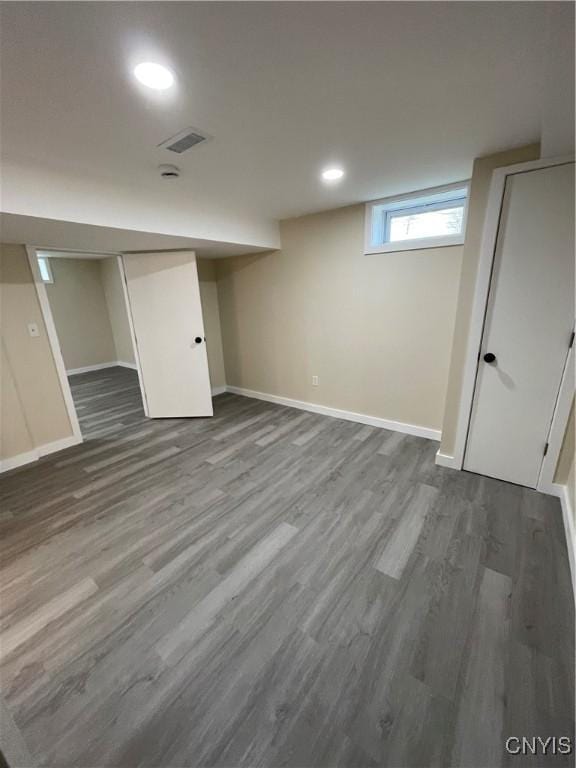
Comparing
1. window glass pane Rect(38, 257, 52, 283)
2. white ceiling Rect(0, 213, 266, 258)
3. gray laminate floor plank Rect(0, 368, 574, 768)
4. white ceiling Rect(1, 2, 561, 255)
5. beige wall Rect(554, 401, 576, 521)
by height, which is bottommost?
gray laminate floor plank Rect(0, 368, 574, 768)

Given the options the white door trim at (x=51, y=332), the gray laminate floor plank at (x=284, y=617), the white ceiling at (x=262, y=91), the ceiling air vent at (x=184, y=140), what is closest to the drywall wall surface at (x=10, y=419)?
the white door trim at (x=51, y=332)

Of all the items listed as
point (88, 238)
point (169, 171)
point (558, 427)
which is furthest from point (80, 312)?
point (558, 427)

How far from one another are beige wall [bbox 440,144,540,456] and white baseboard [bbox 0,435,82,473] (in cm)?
369

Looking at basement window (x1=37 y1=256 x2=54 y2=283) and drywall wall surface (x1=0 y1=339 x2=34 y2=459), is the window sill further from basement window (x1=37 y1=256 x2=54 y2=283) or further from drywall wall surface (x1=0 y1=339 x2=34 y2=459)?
basement window (x1=37 y1=256 x2=54 y2=283)

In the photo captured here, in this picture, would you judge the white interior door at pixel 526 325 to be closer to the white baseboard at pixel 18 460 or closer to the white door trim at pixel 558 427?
the white door trim at pixel 558 427

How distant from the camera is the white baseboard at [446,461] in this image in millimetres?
2551

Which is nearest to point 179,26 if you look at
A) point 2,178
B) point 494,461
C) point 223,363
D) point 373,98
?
point 373,98

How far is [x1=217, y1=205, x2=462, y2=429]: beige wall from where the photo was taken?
2828 mm

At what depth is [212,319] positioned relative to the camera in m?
4.61

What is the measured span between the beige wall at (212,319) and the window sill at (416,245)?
2.38m

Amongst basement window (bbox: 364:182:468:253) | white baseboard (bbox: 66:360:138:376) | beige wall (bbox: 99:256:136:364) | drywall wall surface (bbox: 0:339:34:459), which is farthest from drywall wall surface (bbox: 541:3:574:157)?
beige wall (bbox: 99:256:136:364)

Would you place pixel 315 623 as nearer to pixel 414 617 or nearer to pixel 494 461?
pixel 414 617

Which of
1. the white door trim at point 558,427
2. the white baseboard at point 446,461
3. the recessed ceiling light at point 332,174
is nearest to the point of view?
the white door trim at point 558,427

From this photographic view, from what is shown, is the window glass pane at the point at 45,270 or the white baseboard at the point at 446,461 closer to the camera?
the white baseboard at the point at 446,461
